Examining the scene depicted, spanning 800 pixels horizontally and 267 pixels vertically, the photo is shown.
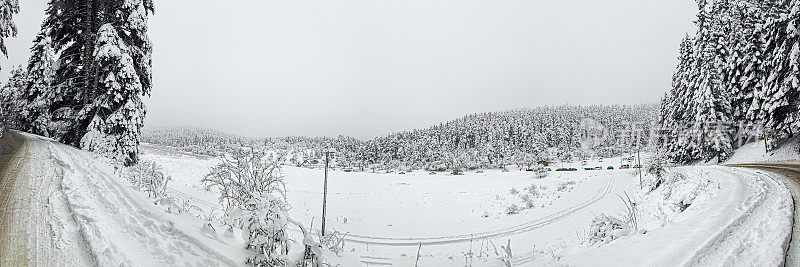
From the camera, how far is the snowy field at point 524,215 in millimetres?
4715

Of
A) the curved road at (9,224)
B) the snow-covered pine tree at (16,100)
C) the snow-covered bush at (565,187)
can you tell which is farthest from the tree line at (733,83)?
the snow-covered pine tree at (16,100)

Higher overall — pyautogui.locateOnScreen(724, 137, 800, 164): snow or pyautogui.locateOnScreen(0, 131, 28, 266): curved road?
pyautogui.locateOnScreen(724, 137, 800, 164): snow

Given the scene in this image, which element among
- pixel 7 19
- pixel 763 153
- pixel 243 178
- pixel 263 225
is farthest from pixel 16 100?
pixel 763 153

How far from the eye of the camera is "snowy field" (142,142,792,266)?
471 centimetres

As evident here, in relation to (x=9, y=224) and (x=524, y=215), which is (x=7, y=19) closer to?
(x=9, y=224)

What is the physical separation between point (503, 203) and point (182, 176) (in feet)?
94.0

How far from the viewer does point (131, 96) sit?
37.8 ft

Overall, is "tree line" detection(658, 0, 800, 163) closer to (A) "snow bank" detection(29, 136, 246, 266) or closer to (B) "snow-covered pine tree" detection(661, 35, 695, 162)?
(B) "snow-covered pine tree" detection(661, 35, 695, 162)

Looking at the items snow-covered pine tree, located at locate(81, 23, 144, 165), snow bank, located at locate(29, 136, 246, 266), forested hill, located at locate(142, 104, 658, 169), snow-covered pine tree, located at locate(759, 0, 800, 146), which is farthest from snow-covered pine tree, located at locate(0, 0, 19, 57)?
forested hill, located at locate(142, 104, 658, 169)

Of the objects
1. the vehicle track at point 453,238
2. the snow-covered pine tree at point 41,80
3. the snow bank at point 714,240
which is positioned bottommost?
the vehicle track at point 453,238

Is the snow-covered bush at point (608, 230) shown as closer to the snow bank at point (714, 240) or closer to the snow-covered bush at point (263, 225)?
the snow bank at point (714, 240)

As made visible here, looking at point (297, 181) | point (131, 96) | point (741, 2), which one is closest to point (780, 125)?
point (741, 2)

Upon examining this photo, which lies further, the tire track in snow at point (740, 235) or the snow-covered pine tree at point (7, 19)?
the snow-covered pine tree at point (7, 19)

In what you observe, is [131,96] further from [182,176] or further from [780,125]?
[780,125]
